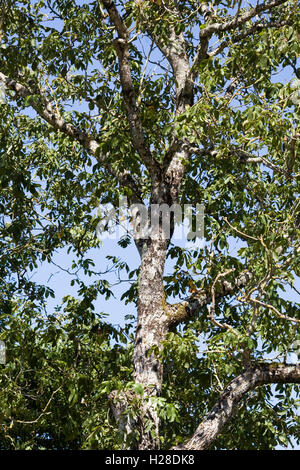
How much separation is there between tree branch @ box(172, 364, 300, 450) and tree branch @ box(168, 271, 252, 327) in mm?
1000

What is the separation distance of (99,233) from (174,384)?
2371 mm

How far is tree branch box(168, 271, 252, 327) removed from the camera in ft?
24.8

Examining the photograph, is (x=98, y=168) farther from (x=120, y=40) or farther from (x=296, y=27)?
(x=296, y=27)

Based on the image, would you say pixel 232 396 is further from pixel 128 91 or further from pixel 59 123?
pixel 59 123

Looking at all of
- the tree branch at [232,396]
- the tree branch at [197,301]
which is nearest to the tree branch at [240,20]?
the tree branch at [197,301]

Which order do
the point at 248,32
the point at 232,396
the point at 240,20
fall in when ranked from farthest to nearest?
the point at 248,32, the point at 240,20, the point at 232,396

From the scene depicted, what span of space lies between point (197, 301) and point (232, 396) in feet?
4.72

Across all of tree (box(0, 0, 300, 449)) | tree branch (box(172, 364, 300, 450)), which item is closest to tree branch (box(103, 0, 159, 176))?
tree (box(0, 0, 300, 449))

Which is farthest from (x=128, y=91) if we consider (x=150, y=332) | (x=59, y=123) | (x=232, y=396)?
(x=232, y=396)

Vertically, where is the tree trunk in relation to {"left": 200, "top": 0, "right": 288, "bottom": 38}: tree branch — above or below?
below

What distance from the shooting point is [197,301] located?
25.8ft

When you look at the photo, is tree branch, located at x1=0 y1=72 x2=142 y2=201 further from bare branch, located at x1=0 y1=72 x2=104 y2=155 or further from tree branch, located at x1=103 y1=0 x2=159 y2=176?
tree branch, located at x1=103 y1=0 x2=159 y2=176
